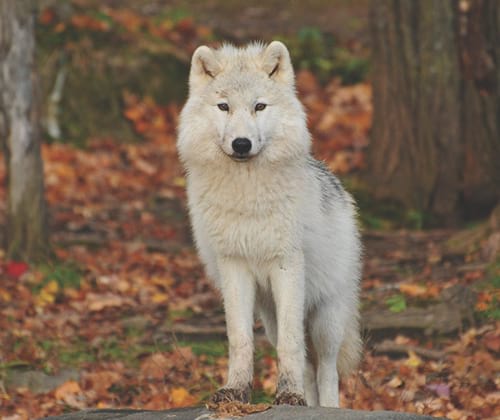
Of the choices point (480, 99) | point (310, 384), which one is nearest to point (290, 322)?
point (310, 384)

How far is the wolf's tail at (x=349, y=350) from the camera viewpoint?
7.12 metres

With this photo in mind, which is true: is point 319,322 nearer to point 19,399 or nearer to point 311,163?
point 311,163

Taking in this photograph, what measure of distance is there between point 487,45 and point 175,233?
450 cm

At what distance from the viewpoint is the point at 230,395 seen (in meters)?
6.05

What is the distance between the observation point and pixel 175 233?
12328mm

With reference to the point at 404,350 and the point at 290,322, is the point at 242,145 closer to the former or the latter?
the point at 290,322

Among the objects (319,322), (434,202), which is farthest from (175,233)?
(319,322)

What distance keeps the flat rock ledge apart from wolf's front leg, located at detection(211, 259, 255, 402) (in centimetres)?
37

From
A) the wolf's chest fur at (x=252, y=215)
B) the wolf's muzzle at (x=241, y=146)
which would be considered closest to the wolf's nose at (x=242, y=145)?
the wolf's muzzle at (x=241, y=146)

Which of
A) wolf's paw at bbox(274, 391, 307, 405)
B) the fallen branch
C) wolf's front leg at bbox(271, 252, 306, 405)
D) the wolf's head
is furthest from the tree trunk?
wolf's paw at bbox(274, 391, 307, 405)

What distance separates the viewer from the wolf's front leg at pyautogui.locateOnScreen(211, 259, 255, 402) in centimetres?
621

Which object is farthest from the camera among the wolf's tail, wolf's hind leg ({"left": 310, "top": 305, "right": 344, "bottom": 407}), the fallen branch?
the fallen branch

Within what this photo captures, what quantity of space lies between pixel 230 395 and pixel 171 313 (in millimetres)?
3649

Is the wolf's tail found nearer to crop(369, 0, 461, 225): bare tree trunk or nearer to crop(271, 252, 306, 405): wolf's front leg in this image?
crop(271, 252, 306, 405): wolf's front leg
